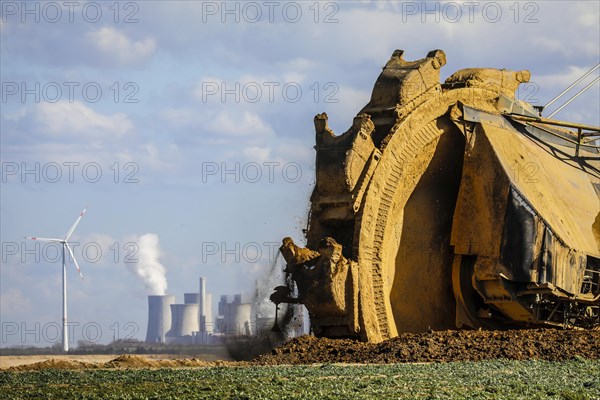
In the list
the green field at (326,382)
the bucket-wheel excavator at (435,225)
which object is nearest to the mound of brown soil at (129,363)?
the green field at (326,382)

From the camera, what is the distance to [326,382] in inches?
890

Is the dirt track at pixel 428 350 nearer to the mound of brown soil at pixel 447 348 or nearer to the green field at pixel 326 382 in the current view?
the mound of brown soil at pixel 447 348

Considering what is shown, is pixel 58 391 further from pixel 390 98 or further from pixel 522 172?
pixel 522 172

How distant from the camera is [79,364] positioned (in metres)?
28.4

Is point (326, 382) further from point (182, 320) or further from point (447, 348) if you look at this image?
point (182, 320)

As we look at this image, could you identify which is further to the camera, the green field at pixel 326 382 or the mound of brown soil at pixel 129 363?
the mound of brown soil at pixel 129 363

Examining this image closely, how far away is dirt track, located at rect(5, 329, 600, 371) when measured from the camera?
1086 inches

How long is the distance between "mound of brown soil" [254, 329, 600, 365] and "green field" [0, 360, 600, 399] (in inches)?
44.4

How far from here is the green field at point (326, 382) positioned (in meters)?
21.1

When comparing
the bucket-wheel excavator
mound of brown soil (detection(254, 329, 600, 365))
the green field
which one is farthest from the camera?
the bucket-wheel excavator

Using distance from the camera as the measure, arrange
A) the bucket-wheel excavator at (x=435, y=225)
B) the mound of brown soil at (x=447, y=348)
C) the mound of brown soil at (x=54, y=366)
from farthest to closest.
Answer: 1. the bucket-wheel excavator at (x=435, y=225)
2. the mound of brown soil at (x=54, y=366)
3. the mound of brown soil at (x=447, y=348)

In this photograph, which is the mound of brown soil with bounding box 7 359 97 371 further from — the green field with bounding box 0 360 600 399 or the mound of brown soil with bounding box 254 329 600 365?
the mound of brown soil with bounding box 254 329 600 365

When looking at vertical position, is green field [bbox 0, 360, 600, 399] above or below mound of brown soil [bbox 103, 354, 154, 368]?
above

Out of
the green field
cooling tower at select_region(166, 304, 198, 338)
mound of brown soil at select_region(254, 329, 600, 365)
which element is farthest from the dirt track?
cooling tower at select_region(166, 304, 198, 338)
